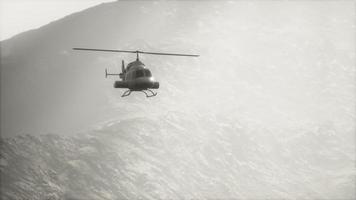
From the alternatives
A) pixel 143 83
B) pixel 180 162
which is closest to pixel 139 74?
pixel 143 83

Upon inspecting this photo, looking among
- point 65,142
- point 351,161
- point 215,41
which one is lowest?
point 351,161

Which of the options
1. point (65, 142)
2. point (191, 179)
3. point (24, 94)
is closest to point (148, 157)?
A: point (191, 179)

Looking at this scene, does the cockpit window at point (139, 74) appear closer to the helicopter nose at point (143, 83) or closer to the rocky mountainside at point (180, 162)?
the helicopter nose at point (143, 83)

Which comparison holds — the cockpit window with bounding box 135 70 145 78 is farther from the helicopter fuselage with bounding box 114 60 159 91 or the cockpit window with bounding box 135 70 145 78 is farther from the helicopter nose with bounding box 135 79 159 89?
the helicopter nose with bounding box 135 79 159 89

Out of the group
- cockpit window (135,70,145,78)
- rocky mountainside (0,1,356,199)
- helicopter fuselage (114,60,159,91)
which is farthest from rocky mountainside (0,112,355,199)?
cockpit window (135,70,145,78)

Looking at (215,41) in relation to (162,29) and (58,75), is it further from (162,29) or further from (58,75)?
(58,75)

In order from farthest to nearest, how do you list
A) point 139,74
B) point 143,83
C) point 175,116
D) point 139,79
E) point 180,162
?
point 175,116 → point 180,162 → point 139,74 → point 139,79 → point 143,83

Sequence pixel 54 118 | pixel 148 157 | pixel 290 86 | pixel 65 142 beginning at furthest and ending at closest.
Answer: pixel 290 86 < pixel 54 118 < pixel 148 157 < pixel 65 142

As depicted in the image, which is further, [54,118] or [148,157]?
[54,118]

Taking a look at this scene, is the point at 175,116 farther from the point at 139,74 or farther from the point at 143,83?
the point at 143,83

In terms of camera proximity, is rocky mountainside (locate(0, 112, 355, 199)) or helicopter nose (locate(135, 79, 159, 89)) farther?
rocky mountainside (locate(0, 112, 355, 199))

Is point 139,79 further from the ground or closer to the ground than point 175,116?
further from the ground
